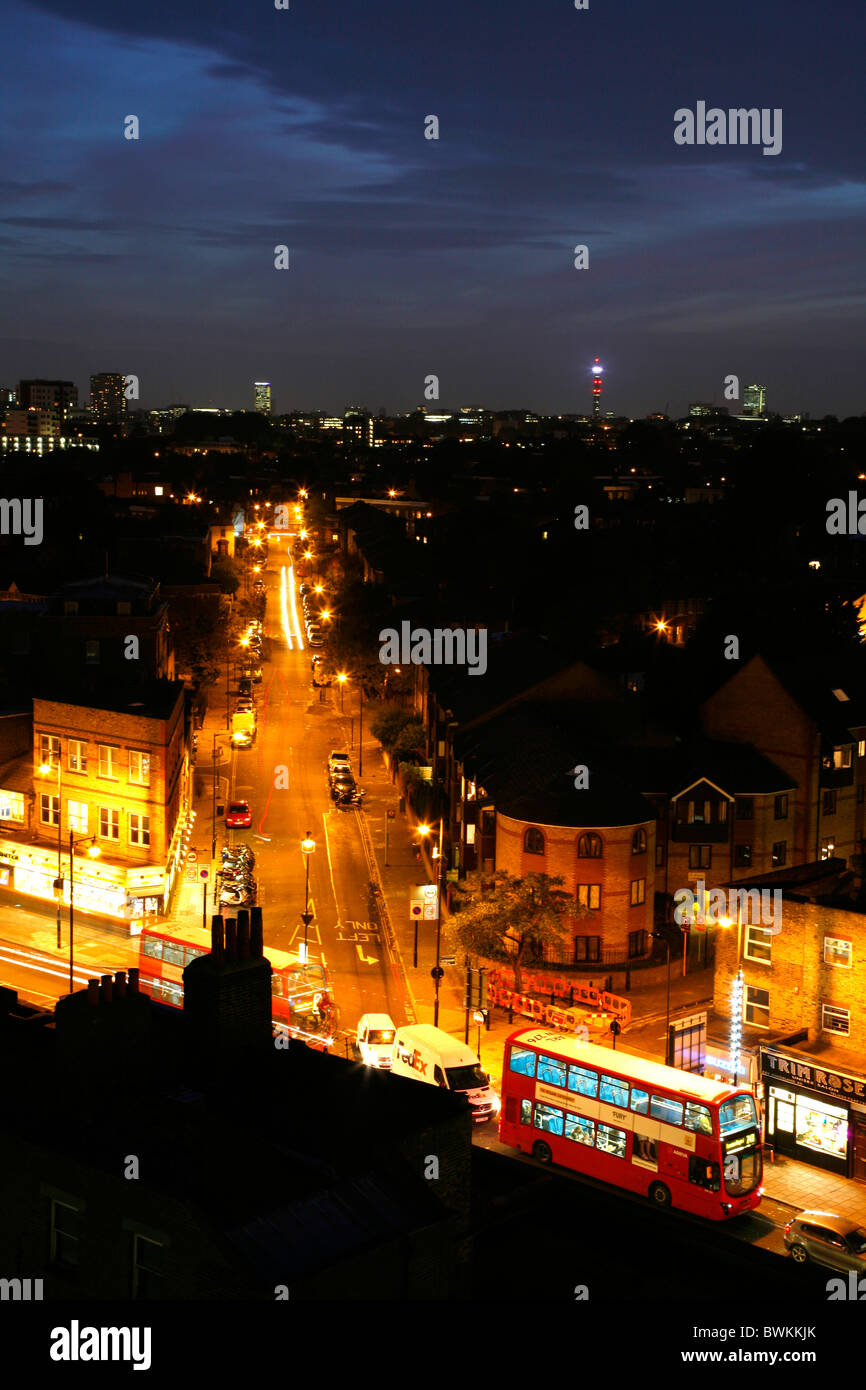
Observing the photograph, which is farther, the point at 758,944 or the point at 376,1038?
the point at 758,944

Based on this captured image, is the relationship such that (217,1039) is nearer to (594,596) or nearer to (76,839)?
(76,839)

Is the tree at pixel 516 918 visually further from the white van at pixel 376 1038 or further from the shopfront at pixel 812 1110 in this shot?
the shopfront at pixel 812 1110

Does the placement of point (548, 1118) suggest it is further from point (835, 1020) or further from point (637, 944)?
point (637, 944)

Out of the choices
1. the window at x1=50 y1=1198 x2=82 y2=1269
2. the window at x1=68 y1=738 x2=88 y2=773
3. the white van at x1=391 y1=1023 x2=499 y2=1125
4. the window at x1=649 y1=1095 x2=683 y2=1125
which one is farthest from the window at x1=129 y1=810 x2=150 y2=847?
the window at x1=50 y1=1198 x2=82 y2=1269

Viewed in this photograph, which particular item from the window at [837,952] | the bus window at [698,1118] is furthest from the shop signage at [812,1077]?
the bus window at [698,1118]

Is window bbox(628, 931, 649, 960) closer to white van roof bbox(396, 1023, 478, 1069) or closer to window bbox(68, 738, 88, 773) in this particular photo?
white van roof bbox(396, 1023, 478, 1069)

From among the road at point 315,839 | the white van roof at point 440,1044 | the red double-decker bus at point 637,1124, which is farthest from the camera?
the road at point 315,839

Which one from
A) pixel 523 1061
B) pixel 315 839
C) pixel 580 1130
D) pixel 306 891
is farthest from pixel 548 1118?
pixel 315 839

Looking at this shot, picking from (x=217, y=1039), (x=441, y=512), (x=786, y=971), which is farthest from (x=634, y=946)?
(x=441, y=512)
